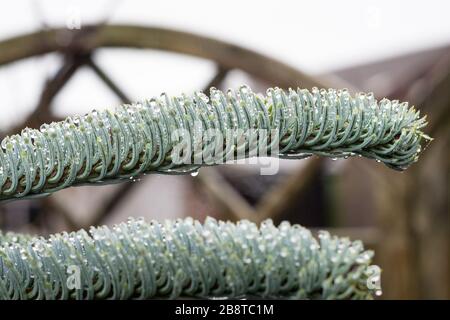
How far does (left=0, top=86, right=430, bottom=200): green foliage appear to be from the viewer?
1.15ft

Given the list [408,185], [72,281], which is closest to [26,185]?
[72,281]

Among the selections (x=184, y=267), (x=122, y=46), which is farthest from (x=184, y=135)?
(x=122, y=46)

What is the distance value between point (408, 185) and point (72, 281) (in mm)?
1314

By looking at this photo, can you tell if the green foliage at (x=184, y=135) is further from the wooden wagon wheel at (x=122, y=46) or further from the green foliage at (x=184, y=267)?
the wooden wagon wheel at (x=122, y=46)

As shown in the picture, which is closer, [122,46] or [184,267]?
[184,267]

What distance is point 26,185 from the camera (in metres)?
0.36

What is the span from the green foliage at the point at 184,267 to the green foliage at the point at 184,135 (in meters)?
0.04

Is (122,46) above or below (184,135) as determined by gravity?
above

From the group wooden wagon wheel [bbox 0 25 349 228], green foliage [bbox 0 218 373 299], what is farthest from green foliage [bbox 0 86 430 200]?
wooden wagon wheel [bbox 0 25 349 228]

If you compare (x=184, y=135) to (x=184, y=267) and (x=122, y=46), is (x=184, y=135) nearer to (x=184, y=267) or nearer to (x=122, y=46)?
(x=184, y=267)

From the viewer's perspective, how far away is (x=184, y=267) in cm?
36

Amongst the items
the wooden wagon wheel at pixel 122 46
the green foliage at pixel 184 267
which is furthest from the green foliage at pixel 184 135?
the wooden wagon wheel at pixel 122 46

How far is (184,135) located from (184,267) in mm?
68
